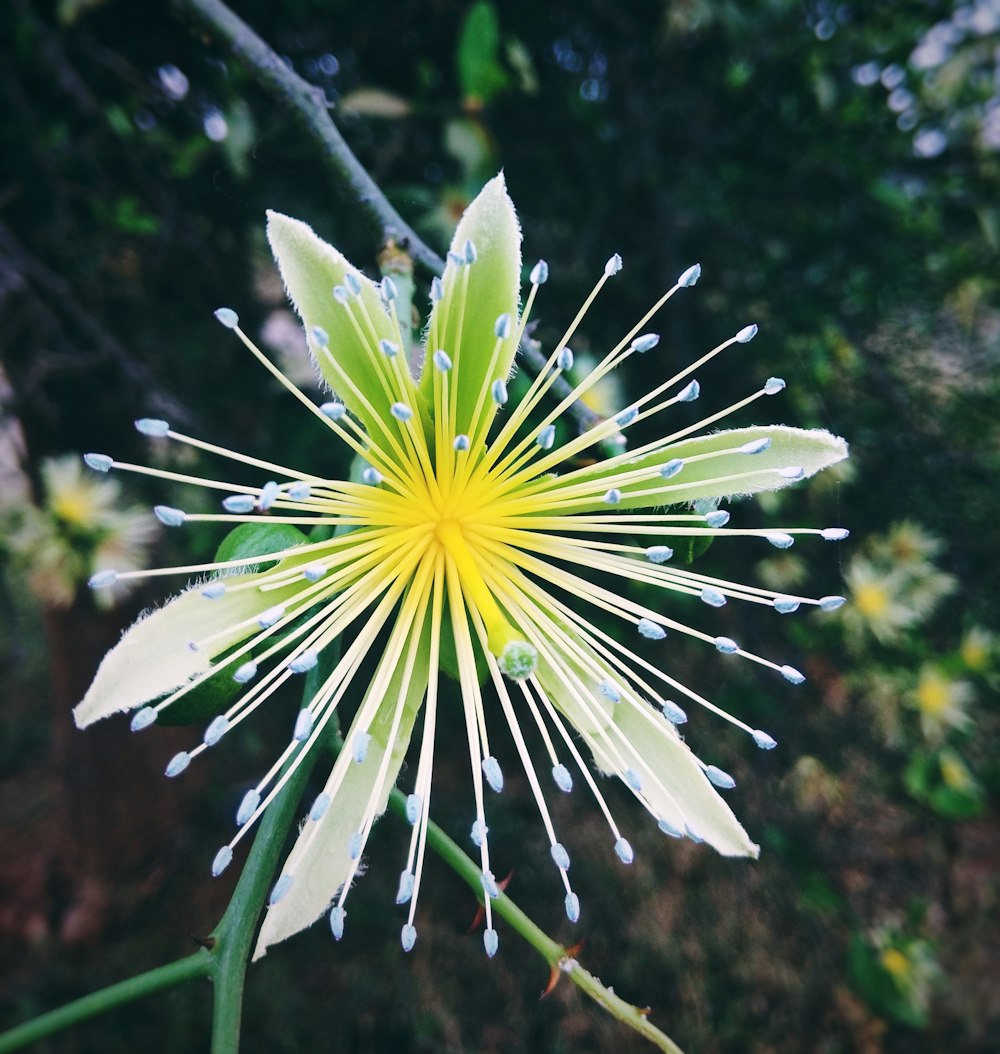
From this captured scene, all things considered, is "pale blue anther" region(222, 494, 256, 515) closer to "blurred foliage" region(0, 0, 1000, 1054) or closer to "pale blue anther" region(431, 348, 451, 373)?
"pale blue anther" region(431, 348, 451, 373)

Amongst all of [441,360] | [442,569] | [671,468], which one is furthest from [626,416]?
[442,569]

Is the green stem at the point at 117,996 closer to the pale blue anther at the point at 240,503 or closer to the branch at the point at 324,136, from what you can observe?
the pale blue anther at the point at 240,503

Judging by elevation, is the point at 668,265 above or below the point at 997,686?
above

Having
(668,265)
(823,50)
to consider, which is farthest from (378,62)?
(823,50)

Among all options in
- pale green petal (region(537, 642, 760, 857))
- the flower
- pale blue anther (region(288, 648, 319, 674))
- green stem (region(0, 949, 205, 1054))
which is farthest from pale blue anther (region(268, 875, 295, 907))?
pale green petal (region(537, 642, 760, 857))

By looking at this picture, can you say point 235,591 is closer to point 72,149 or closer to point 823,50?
point 72,149
